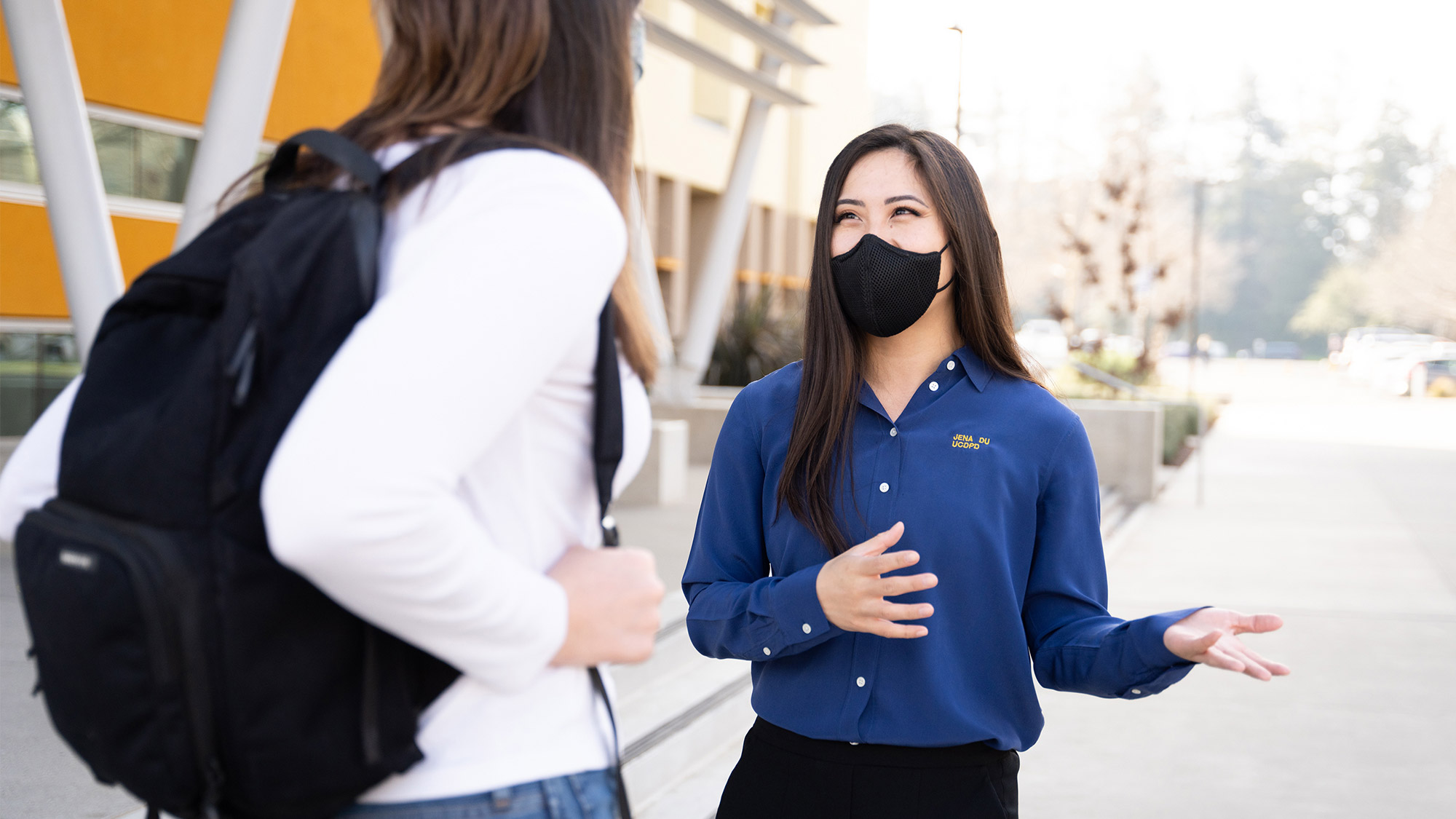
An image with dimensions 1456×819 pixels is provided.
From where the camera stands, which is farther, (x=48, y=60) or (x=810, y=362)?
(x=48, y=60)

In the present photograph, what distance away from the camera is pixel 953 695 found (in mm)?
2062

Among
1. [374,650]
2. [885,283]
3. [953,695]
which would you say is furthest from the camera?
[885,283]

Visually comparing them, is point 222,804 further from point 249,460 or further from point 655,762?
point 655,762

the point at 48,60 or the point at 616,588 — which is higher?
the point at 48,60

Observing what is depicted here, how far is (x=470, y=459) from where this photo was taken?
1035 mm

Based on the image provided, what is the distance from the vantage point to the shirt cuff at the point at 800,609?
6.55ft

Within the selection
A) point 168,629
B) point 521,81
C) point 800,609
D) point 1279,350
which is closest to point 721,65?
point 800,609

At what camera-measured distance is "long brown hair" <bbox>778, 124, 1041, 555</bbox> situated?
87.0 inches

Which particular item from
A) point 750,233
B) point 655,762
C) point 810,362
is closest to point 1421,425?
point 750,233

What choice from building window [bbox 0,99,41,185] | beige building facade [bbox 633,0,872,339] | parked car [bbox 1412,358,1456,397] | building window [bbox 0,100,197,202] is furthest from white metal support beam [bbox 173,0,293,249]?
parked car [bbox 1412,358,1456,397]

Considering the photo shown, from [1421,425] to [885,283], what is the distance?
86.1 ft

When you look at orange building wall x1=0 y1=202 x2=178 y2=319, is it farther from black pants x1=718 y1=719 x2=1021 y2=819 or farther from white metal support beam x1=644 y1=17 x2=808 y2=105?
black pants x1=718 y1=719 x2=1021 y2=819

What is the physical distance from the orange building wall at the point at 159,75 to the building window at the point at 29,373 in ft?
0.70

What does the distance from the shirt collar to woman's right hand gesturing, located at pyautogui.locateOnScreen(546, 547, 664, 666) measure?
1.20 meters
